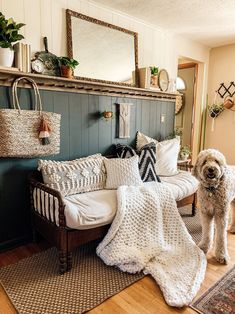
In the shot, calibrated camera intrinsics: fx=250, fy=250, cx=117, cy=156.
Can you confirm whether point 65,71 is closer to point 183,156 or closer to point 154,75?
point 154,75

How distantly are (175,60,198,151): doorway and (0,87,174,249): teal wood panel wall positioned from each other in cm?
179

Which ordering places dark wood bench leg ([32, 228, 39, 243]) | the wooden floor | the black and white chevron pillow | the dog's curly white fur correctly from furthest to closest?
1. the black and white chevron pillow
2. dark wood bench leg ([32, 228, 39, 243])
3. the dog's curly white fur
4. the wooden floor

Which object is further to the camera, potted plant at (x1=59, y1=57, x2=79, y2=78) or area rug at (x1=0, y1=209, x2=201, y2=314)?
potted plant at (x1=59, y1=57, x2=79, y2=78)

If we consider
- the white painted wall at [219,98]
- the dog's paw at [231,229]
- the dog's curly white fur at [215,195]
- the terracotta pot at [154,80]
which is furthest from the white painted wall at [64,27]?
the dog's paw at [231,229]

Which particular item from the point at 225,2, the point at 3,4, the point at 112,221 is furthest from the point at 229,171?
the point at 3,4

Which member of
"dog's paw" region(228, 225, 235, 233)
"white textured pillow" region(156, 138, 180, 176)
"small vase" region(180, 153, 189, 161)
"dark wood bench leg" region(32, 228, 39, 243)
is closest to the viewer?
"dark wood bench leg" region(32, 228, 39, 243)

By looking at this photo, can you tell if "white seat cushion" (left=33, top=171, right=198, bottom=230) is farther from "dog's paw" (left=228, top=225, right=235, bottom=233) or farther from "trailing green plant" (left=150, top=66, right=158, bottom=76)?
"trailing green plant" (left=150, top=66, right=158, bottom=76)

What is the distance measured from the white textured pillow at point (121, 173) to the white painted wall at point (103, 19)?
1294mm

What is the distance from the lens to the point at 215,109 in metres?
4.48

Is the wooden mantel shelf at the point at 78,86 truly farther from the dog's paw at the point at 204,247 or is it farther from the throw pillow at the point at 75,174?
the dog's paw at the point at 204,247

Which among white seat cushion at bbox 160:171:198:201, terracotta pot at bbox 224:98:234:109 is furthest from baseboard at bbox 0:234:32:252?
terracotta pot at bbox 224:98:234:109

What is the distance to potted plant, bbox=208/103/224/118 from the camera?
4.45m

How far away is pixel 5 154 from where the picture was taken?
2090 millimetres

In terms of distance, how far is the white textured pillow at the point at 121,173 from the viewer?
2619 millimetres
